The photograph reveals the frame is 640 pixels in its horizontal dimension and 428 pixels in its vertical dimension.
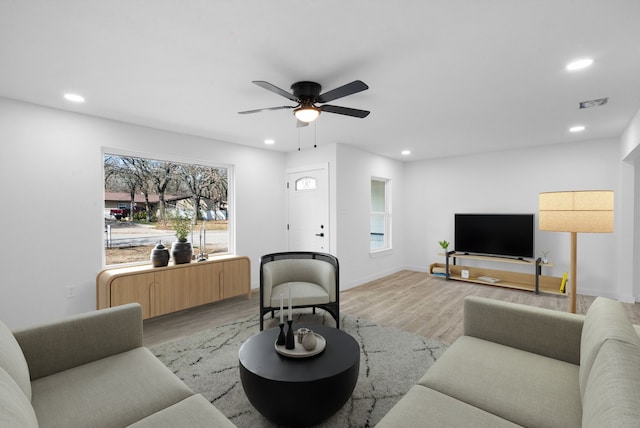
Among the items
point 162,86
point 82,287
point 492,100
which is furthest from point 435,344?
point 82,287

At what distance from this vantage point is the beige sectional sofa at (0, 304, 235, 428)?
1240 millimetres

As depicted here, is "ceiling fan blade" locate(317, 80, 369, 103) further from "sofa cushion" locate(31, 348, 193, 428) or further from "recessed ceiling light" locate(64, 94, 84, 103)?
"recessed ceiling light" locate(64, 94, 84, 103)

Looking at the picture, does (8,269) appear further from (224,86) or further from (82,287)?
(224,86)

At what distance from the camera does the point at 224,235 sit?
478cm

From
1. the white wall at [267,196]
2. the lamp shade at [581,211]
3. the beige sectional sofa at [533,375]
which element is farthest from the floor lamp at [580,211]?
the white wall at [267,196]

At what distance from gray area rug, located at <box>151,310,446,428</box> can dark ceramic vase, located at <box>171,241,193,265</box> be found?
1077 mm

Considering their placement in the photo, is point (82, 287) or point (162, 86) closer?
point (162, 86)

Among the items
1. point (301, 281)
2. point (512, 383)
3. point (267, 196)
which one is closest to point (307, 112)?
point (301, 281)

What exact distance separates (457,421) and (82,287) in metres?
3.84

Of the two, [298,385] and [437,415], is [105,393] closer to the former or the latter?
[298,385]

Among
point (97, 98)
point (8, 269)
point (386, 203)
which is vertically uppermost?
point (97, 98)

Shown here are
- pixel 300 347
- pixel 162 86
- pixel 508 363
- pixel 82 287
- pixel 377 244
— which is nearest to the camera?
pixel 508 363

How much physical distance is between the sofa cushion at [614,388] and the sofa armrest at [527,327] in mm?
588

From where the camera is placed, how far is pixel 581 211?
7.39 ft
